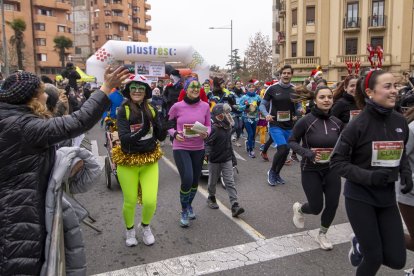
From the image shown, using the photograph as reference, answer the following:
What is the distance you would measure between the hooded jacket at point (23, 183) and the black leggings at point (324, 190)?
293 cm

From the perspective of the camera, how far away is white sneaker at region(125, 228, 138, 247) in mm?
4613

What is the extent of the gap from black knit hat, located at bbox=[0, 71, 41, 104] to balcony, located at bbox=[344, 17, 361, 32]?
152ft

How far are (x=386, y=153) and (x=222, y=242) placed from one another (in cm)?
226

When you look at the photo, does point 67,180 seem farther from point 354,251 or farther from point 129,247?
point 354,251

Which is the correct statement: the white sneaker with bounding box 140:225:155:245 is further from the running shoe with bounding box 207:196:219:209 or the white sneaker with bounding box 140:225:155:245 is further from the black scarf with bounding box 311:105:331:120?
the black scarf with bounding box 311:105:331:120

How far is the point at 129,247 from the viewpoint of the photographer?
460 centimetres

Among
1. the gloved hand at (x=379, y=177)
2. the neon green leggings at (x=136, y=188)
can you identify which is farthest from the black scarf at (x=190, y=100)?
the gloved hand at (x=379, y=177)

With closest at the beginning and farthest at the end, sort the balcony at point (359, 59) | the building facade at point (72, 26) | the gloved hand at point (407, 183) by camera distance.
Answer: the gloved hand at point (407, 183) < the balcony at point (359, 59) < the building facade at point (72, 26)

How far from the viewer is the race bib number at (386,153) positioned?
3.16 m

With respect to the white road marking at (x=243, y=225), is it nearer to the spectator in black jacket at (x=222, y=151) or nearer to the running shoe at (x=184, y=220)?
the spectator in black jacket at (x=222, y=151)

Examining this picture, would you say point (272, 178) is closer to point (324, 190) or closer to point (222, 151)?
point (222, 151)

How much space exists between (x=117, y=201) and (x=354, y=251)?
406cm

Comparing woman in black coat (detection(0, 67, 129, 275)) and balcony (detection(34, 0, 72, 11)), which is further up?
balcony (detection(34, 0, 72, 11))

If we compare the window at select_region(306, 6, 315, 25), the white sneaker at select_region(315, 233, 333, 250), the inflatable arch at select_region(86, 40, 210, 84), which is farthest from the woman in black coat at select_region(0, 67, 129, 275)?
the window at select_region(306, 6, 315, 25)
